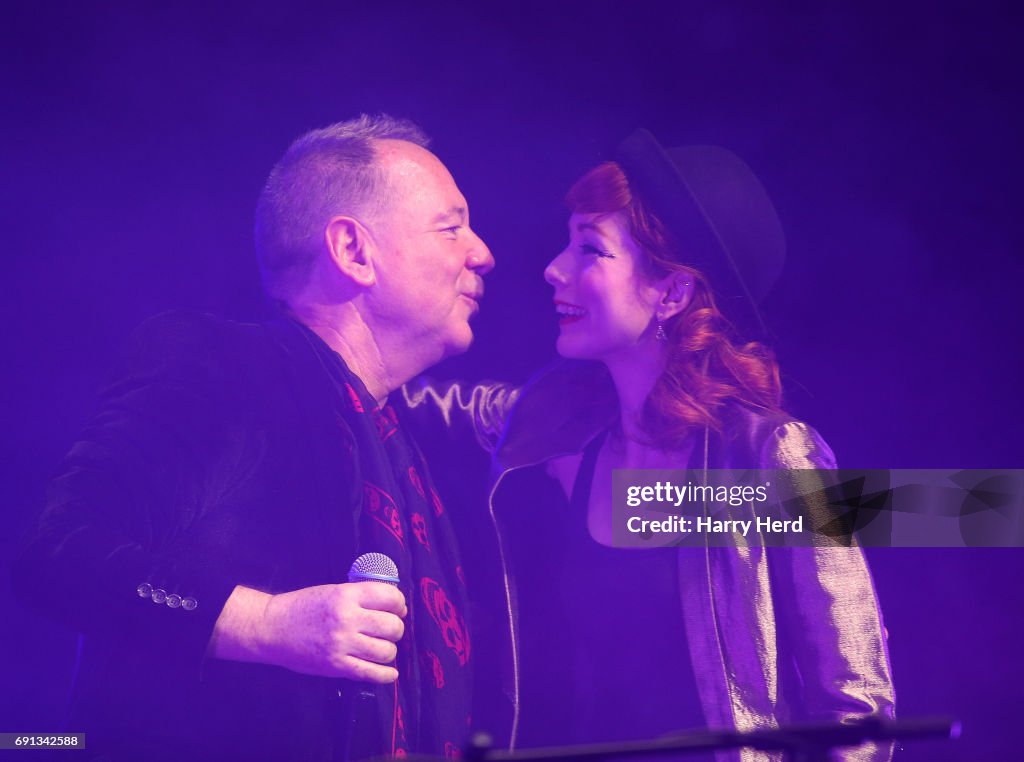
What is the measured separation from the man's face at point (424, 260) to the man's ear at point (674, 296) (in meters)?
0.51

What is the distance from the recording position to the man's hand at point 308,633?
2406 mm

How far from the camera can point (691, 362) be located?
2801 millimetres

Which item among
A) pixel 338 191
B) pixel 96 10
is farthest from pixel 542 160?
pixel 96 10

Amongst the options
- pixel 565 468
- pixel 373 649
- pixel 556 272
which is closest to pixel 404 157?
pixel 556 272

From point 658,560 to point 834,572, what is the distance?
0.42m

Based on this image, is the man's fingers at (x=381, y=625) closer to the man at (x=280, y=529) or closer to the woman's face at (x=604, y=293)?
the man at (x=280, y=529)

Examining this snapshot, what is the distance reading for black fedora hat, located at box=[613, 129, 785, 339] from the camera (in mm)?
2766

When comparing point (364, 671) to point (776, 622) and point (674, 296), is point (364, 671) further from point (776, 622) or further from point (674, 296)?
point (674, 296)

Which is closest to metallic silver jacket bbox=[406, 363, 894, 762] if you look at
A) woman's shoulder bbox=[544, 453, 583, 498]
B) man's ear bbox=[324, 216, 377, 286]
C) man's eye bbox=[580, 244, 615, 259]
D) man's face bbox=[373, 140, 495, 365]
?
woman's shoulder bbox=[544, 453, 583, 498]

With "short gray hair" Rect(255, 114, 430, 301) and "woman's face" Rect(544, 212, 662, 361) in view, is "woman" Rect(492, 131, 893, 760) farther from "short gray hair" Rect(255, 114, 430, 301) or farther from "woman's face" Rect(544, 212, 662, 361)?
"short gray hair" Rect(255, 114, 430, 301)

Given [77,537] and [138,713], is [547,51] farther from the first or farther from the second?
[138,713]

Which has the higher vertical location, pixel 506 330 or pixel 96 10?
pixel 96 10

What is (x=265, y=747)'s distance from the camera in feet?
7.84

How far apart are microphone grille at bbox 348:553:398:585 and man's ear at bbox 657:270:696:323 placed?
98cm
